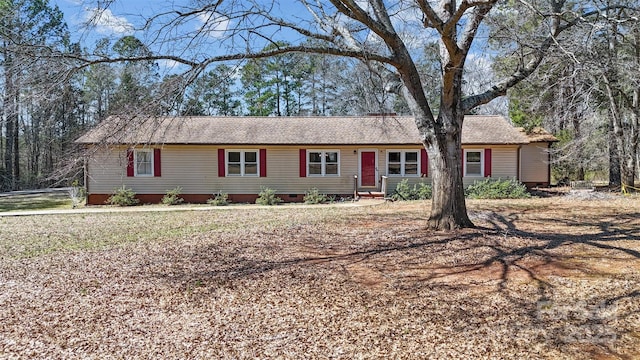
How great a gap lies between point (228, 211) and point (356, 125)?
7.96m

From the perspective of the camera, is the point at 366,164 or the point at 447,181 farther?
the point at 366,164

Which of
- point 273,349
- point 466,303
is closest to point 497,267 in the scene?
point 466,303

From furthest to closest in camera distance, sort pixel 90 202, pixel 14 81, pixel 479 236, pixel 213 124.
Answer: pixel 213 124 → pixel 90 202 → pixel 479 236 → pixel 14 81

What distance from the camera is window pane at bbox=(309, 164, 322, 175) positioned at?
18.0 m

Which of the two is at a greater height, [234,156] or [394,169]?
[234,156]

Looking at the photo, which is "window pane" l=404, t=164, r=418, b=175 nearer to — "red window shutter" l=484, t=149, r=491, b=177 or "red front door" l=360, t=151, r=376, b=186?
"red front door" l=360, t=151, r=376, b=186

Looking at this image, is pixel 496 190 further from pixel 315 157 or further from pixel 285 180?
pixel 285 180

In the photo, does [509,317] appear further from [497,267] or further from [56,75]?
[56,75]

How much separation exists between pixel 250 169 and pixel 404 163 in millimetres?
6828

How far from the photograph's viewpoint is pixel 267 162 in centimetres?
1772

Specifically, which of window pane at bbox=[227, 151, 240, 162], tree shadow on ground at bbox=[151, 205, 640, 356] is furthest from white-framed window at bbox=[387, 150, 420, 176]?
tree shadow on ground at bbox=[151, 205, 640, 356]

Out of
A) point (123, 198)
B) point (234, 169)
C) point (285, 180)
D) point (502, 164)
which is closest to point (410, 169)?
point (502, 164)

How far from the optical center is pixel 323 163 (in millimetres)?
17984

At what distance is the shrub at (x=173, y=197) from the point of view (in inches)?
662
